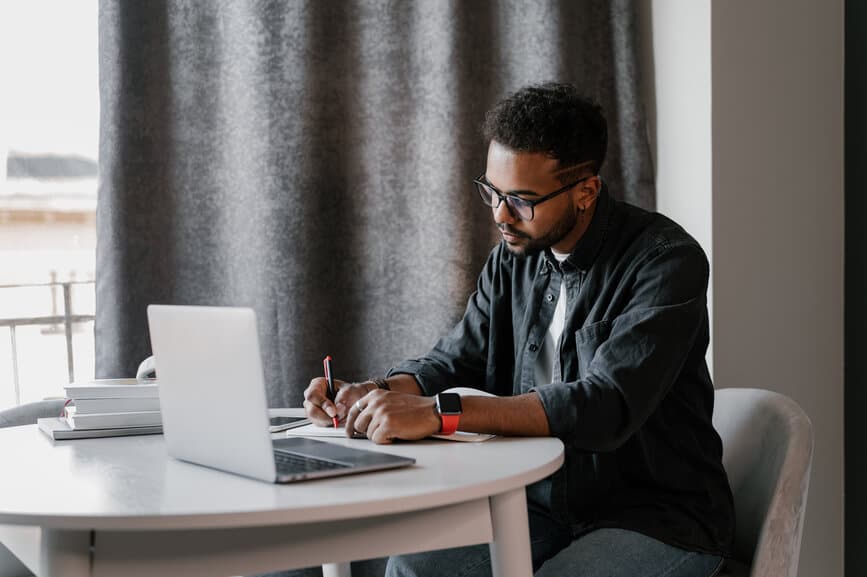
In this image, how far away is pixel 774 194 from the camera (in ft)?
7.61

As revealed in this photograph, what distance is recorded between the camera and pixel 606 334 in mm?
1602

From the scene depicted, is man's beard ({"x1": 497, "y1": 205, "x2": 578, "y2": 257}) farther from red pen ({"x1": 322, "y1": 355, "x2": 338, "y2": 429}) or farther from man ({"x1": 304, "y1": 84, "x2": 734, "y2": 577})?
red pen ({"x1": 322, "y1": 355, "x2": 338, "y2": 429})

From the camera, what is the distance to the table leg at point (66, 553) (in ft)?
3.44

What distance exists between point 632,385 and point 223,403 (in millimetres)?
630

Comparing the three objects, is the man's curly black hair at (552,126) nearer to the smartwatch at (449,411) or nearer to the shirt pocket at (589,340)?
the shirt pocket at (589,340)

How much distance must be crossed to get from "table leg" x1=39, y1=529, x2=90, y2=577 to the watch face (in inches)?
21.5

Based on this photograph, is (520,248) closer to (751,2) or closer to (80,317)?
(751,2)

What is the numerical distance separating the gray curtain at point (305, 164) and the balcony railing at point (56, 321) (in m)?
0.23

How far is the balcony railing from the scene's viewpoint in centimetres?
232

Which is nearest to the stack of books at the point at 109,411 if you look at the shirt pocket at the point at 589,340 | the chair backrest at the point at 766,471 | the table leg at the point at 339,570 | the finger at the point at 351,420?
the finger at the point at 351,420

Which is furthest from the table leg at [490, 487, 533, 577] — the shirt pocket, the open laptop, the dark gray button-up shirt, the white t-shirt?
the white t-shirt

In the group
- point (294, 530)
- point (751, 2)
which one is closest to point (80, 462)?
point (294, 530)

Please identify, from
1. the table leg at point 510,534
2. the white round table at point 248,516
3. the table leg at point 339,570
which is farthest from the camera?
the table leg at point 339,570
